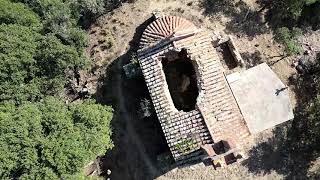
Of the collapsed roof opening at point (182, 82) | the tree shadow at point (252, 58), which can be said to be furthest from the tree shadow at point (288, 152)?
the collapsed roof opening at point (182, 82)

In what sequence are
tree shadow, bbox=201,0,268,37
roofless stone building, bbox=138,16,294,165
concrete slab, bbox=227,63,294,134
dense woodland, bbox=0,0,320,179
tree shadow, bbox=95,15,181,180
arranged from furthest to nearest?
tree shadow, bbox=201,0,268,37, tree shadow, bbox=95,15,181,180, concrete slab, bbox=227,63,294,134, roofless stone building, bbox=138,16,294,165, dense woodland, bbox=0,0,320,179

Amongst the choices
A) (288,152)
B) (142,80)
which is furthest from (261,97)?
(142,80)

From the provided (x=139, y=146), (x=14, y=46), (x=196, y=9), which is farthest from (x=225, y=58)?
(x=14, y=46)

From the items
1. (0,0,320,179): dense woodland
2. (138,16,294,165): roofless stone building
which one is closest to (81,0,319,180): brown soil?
(0,0,320,179): dense woodland

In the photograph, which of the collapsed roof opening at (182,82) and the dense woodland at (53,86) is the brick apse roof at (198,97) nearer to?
the collapsed roof opening at (182,82)

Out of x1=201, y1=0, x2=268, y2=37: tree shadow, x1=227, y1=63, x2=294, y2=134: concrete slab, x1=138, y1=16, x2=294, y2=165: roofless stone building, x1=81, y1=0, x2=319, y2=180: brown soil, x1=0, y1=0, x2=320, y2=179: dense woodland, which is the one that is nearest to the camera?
x1=0, y1=0, x2=320, y2=179: dense woodland

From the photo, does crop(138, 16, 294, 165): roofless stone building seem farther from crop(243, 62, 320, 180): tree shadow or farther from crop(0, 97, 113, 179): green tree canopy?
crop(0, 97, 113, 179): green tree canopy
